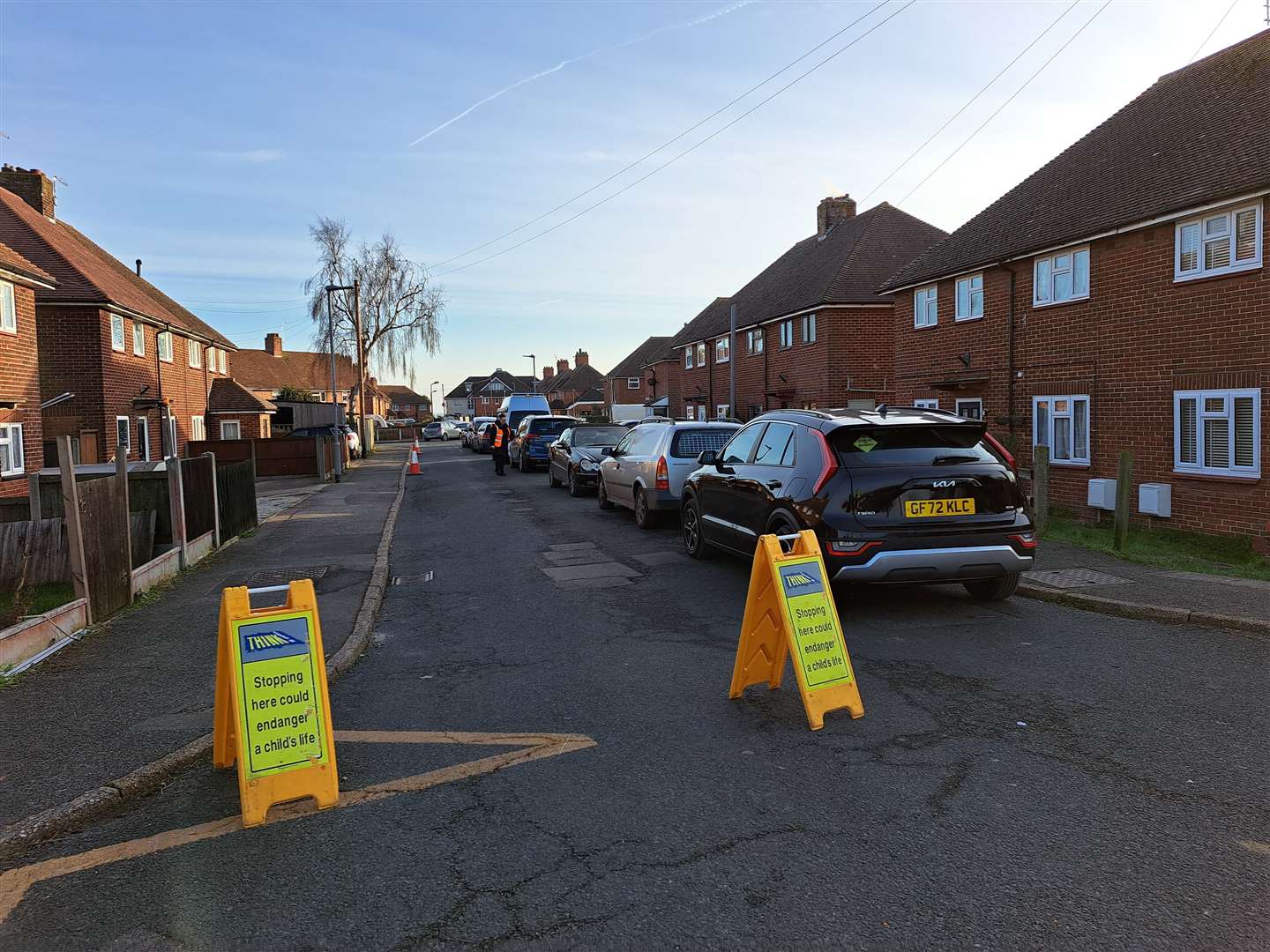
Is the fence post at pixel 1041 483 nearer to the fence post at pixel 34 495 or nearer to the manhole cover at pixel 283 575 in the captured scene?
the manhole cover at pixel 283 575

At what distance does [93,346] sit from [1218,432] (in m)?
24.5

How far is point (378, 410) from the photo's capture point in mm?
109938

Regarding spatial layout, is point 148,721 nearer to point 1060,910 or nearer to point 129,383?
point 1060,910

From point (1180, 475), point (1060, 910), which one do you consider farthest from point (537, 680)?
Result: point (1180, 475)

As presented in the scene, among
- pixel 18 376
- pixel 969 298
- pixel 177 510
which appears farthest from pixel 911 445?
pixel 18 376

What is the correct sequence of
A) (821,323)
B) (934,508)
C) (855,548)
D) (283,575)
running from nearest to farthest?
(855,548), (934,508), (283,575), (821,323)

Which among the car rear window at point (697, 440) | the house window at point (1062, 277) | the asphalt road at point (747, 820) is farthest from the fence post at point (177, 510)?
the house window at point (1062, 277)

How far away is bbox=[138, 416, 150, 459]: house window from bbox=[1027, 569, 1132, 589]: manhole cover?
24311 mm

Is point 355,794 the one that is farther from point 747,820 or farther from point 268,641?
point 747,820

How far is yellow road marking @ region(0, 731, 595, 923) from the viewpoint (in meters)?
3.25

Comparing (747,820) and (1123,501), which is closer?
(747,820)

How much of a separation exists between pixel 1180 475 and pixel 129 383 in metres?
25.4

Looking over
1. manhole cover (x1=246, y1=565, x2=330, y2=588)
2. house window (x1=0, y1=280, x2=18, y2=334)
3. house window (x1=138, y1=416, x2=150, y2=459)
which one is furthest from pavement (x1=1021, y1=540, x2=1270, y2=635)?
house window (x1=138, y1=416, x2=150, y2=459)

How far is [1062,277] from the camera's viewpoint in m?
15.8
